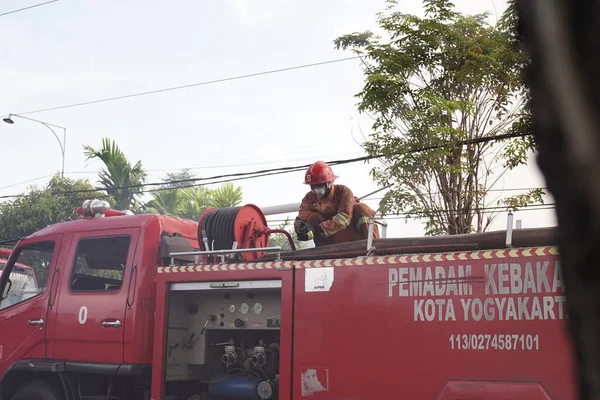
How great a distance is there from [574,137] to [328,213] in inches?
236

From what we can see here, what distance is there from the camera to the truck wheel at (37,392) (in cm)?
715

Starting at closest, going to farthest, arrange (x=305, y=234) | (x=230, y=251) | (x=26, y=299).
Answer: (x=230, y=251)
(x=305, y=234)
(x=26, y=299)

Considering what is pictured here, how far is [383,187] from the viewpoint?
15430 millimetres

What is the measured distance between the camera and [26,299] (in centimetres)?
761

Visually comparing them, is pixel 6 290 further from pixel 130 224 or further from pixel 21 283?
pixel 130 224

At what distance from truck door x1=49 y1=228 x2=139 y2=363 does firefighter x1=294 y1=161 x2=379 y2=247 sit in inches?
68.1

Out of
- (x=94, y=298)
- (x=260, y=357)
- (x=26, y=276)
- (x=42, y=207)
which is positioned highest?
(x=42, y=207)

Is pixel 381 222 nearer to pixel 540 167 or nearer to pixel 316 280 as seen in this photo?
pixel 316 280

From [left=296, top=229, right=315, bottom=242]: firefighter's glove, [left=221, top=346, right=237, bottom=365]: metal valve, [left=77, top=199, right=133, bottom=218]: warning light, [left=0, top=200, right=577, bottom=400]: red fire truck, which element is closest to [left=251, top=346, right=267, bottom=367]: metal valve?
[left=0, top=200, right=577, bottom=400]: red fire truck

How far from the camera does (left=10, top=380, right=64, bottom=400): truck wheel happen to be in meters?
7.15

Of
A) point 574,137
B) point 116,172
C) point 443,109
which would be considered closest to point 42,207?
point 116,172

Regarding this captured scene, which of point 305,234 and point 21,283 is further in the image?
point 21,283

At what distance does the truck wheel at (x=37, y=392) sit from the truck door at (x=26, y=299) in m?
0.28

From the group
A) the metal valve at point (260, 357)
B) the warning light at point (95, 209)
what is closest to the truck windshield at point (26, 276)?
the warning light at point (95, 209)
